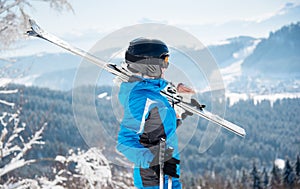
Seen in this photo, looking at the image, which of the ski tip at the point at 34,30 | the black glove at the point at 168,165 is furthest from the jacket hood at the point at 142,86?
the ski tip at the point at 34,30

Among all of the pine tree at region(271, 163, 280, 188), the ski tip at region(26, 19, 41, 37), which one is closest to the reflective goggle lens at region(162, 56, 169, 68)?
the ski tip at region(26, 19, 41, 37)

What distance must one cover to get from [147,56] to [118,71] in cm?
28

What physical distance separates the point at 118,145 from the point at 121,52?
2.55 ft

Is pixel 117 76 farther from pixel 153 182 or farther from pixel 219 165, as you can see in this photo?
pixel 219 165

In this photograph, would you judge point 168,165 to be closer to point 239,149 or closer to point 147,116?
point 147,116

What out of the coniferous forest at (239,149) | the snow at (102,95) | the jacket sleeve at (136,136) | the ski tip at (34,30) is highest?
the ski tip at (34,30)

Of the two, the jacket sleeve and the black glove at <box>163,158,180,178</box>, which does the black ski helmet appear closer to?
the jacket sleeve

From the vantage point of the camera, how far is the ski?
8.78 ft

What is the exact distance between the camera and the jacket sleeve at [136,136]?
8.71 ft

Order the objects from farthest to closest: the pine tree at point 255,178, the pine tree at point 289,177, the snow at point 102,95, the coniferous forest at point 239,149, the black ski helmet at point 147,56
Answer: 1. the coniferous forest at point 239,149
2. the pine tree at point 255,178
3. the pine tree at point 289,177
4. the snow at point 102,95
5. the black ski helmet at point 147,56

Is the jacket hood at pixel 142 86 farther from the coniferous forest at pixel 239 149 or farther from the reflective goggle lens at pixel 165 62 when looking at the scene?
the coniferous forest at pixel 239 149

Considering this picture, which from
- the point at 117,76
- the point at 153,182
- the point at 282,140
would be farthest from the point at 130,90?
the point at 282,140

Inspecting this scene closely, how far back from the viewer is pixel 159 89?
2.76 m

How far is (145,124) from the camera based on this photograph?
2.66 metres
